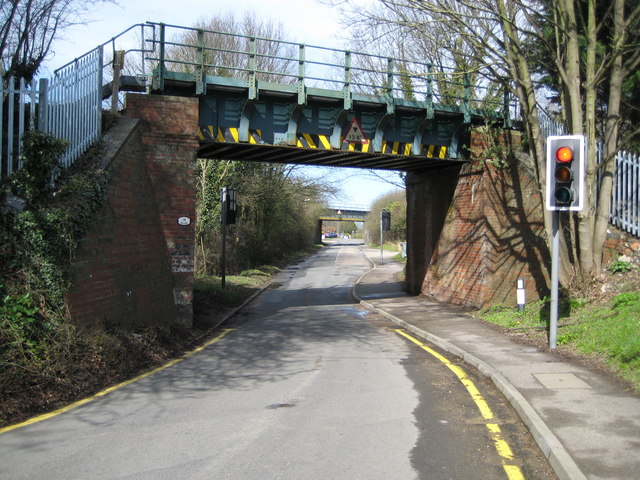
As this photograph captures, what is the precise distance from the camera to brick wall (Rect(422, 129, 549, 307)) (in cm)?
1556

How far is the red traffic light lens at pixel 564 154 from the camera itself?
8.76m

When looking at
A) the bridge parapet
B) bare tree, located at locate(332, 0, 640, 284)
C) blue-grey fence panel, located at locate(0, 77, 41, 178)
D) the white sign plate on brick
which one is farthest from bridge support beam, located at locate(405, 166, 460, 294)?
blue-grey fence panel, located at locate(0, 77, 41, 178)

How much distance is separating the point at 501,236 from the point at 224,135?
847 centimetres

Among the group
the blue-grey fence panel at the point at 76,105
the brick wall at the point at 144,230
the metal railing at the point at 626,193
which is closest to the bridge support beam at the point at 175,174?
the brick wall at the point at 144,230

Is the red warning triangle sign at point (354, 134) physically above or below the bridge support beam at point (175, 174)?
above

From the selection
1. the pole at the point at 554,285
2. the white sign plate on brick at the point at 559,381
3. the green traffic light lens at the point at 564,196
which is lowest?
the white sign plate on brick at the point at 559,381

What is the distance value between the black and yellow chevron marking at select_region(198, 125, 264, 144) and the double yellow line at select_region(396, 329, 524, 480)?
24.3ft

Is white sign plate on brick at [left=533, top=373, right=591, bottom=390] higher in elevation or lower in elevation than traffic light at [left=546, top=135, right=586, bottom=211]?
lower

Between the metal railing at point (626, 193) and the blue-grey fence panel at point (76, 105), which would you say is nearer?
the blue-grey fence panel at point (76, 105)

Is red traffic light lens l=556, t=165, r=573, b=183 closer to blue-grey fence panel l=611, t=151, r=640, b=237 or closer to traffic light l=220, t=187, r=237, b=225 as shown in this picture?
blue-grey fence panel l=611, t=151, r=640, b=237

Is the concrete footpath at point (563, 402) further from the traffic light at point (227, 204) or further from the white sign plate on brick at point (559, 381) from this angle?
the traffic light at point (227, 204)

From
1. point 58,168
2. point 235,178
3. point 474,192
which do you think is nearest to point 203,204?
point 235,178

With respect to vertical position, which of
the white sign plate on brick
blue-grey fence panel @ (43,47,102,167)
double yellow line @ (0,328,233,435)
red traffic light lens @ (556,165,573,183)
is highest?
blue-grey fence panel @ (43,47,102,167)

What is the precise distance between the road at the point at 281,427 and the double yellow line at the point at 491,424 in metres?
0.06
